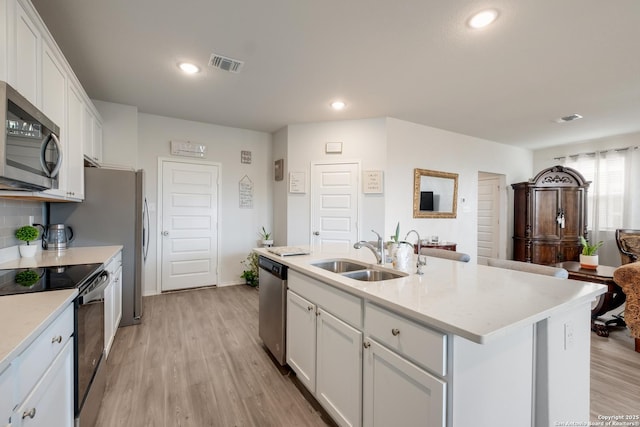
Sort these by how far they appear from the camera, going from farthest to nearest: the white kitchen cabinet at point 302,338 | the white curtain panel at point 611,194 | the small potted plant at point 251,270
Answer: the white curtain panel at point 611,194
the small potted plant at point 251,270
the white kitchen cabinet at point 302,338

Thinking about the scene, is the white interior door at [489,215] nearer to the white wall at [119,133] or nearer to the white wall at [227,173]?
the white wall at [227,173]

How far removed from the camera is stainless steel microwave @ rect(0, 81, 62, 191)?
1.19 m

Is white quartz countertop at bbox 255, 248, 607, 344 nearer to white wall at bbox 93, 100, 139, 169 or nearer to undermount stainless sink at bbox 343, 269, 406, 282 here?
undermount stainless sink at bbox 343, 269, 406, 282

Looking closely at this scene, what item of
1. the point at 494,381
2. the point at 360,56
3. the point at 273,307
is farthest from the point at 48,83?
the point at 494,381

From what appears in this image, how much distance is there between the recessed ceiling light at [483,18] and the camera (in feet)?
6.36

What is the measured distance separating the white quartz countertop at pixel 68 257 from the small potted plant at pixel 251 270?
213cm

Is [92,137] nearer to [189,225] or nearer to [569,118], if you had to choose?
[189,225]

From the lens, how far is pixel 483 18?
6.56 ft

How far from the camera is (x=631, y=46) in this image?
2.31m

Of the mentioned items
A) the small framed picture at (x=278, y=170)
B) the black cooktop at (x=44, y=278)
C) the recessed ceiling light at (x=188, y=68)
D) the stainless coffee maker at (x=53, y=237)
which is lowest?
the black cooktop at (x=44, y=278)

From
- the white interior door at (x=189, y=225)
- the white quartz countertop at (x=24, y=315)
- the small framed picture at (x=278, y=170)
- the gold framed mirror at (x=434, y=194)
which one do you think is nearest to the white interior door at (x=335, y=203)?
the small framed picture at (x=278, y=170)

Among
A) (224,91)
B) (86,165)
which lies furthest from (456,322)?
(86,165)

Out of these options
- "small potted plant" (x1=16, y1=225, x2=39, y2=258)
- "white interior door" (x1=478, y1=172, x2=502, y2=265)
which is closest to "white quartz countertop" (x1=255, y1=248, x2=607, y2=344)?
"small potted plant" (x1=16, y1=225, x2=39, y2=258)

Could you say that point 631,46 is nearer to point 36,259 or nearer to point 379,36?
point 379,36
